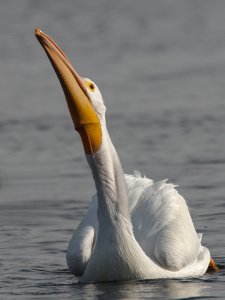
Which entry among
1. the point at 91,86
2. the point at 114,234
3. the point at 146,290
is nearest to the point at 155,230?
the point at 114,234

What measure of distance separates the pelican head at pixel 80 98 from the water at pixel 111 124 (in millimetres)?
1089

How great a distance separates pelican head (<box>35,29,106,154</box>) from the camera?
9.08 metres

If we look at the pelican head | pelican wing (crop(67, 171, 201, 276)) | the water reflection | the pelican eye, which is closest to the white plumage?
pelican wing (crop(67, 171, 201, 276))

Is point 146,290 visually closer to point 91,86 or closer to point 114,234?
point 114,234

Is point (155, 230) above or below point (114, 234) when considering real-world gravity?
below

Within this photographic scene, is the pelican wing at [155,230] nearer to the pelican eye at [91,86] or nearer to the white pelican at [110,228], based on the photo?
the white pelican at [110,228]

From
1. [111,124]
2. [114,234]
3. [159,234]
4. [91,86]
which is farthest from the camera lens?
[111,124]

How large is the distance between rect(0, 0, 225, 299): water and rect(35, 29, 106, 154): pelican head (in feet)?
3.57

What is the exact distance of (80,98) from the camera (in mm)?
9148

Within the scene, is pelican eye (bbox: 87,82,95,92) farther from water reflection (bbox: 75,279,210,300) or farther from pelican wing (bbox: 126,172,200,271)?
water reflection (bbox: 75,279,210,300)

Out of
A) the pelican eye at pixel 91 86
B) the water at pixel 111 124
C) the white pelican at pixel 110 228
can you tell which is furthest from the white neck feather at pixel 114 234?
the pelican eye at pixel 91 86

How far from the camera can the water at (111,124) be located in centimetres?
1043

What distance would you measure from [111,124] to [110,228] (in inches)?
218

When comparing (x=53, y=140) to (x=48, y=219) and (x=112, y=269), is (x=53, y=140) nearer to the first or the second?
(x=48, y=219)
